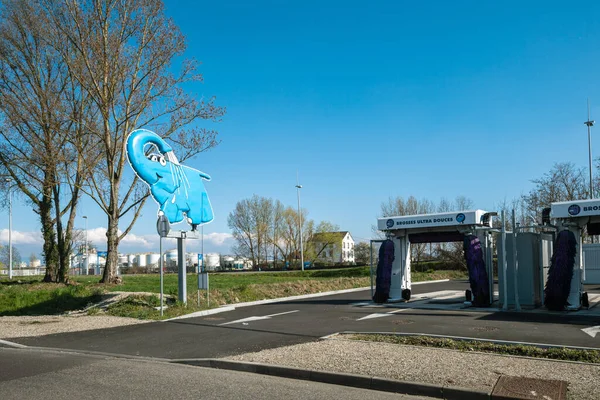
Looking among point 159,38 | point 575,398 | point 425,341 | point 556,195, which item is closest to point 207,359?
point 425,341

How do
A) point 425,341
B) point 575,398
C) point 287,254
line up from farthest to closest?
point 287,254 → point 425,341 → point 575,398

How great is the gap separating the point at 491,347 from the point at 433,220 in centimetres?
952

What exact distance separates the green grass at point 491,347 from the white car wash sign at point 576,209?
7560 mm

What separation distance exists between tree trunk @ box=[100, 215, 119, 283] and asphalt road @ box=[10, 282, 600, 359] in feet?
35.1

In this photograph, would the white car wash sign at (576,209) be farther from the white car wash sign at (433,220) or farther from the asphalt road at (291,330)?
the asphalt road at (291,330)

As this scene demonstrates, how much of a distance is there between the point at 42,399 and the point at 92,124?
21.7 m

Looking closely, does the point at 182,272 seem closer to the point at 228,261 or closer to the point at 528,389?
the point at 528,389

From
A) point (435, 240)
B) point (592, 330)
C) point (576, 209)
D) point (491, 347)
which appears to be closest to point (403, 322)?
point (592, 330)

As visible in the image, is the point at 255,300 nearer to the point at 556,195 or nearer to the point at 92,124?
the point at 92,124

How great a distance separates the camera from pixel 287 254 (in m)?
81.3

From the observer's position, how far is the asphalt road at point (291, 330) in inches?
432

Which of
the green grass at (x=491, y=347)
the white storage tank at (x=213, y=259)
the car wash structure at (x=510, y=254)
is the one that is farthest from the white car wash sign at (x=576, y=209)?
the white storage tank at (x=213, y=259)

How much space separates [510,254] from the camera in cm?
1783

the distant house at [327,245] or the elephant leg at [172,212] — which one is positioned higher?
the elephant leg at [172,212]
